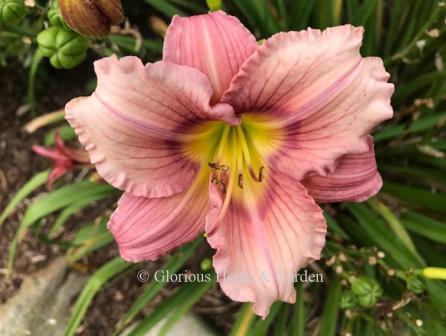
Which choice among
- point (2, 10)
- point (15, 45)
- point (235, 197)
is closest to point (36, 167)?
point (15, 45)

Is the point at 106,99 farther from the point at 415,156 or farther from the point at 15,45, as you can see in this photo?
the point at 415,156

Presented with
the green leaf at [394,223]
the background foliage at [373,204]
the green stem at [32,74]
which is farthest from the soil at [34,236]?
the green leaf at [394,223]

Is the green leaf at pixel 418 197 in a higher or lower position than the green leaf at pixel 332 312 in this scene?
higher

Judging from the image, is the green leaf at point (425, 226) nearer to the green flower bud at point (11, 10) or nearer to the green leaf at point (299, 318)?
the green leaf at point (299, 318)

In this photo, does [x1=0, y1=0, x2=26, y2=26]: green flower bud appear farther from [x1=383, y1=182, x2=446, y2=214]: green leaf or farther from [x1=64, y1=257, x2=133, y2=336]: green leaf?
[x1=383, y1=182, x2=446, y2=214]: green leaf

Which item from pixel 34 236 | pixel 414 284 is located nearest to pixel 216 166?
pixel 414 284
